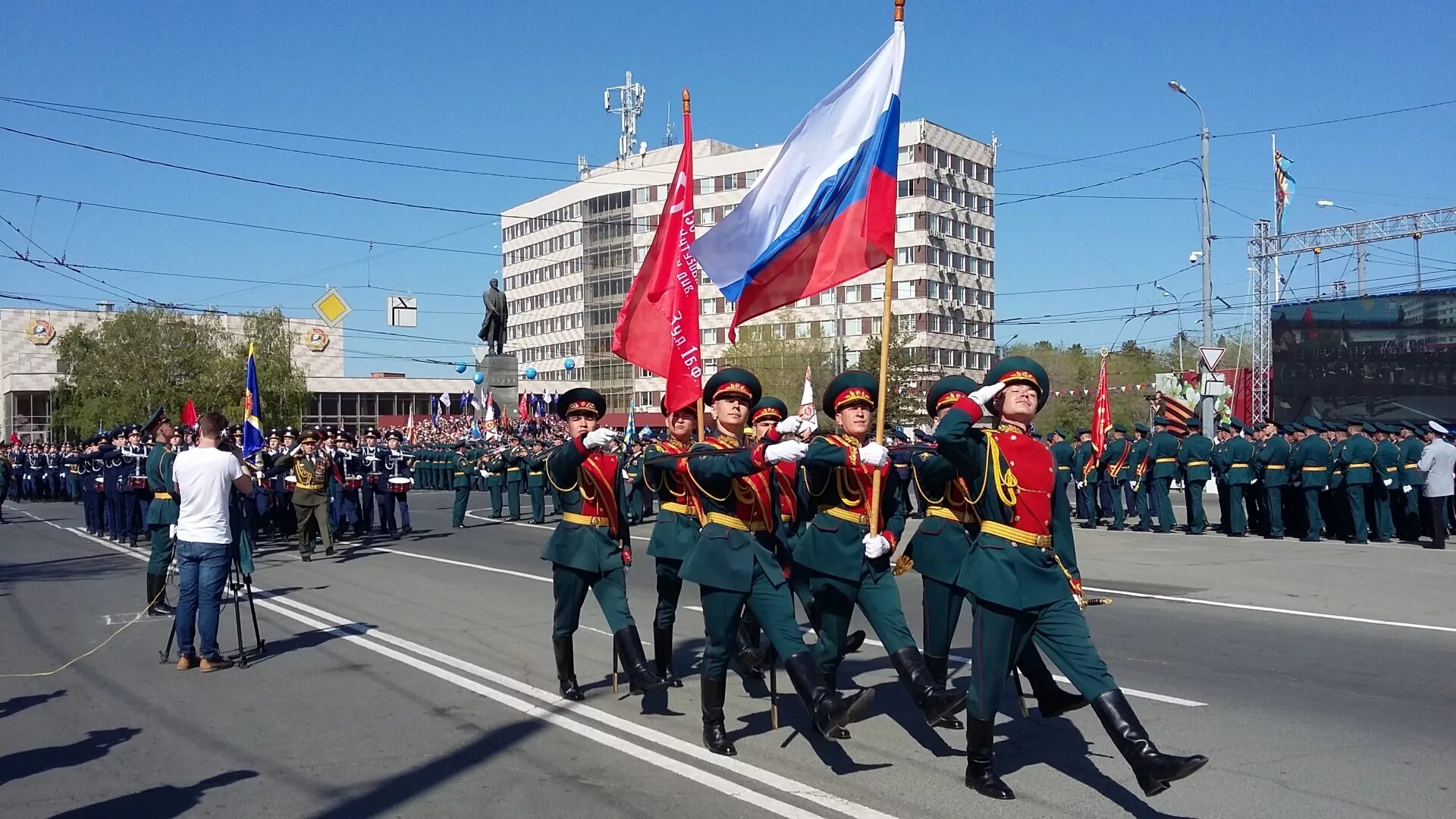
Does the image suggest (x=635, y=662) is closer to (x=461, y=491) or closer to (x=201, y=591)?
(x=201, y=591)

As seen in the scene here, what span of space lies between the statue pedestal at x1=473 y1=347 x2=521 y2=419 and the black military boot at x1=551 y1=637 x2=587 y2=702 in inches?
929

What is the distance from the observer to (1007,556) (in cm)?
546

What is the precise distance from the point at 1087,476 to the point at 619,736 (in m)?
17.5

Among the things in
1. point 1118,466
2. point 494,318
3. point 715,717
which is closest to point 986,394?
point 715,717

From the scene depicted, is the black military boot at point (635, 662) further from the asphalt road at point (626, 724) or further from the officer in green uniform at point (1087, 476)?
the officer in green uniform at point (1087, 476)

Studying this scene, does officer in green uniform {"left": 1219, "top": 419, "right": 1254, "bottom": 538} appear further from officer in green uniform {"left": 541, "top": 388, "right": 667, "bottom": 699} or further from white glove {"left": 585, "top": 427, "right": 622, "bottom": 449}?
white glove {"left": 585, "top": 427, "right": 622, "bottom": 449}

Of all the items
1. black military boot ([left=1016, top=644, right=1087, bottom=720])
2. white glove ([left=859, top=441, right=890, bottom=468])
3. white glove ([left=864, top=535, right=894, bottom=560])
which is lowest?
black military boot ([left=1016, top=644, right=1087, bottom=720])

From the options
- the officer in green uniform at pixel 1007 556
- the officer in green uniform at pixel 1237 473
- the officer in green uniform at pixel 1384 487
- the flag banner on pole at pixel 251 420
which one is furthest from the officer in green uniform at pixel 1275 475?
the flag banner on pole at pixel 251 420

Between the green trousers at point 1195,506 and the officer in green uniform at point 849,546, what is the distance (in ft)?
48.8

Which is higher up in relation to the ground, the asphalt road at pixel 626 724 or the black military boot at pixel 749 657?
the black military boot at pixel 749 657

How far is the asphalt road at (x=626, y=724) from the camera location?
5.56m

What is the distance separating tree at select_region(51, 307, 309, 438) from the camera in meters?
52.5

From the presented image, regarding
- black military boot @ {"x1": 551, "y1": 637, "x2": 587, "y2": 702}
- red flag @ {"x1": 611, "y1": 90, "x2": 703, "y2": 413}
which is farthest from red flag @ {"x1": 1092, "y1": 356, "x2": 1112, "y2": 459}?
black military boot @ {"x1": 551, "y1": 637, "x2": 587, "y2": 702}

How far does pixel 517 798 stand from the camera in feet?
18.4
